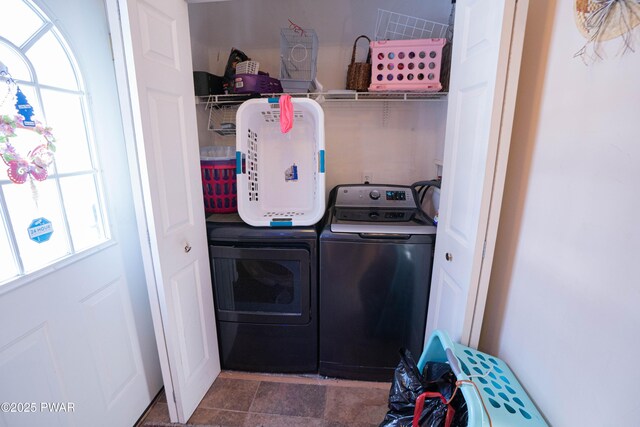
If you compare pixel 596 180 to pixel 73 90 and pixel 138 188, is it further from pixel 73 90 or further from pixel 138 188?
pixel 73 90

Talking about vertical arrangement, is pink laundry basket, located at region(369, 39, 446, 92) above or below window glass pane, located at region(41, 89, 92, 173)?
above

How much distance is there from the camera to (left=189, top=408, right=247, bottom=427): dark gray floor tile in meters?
1.42

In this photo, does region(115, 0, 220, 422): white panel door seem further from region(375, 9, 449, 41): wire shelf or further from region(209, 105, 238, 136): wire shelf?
region(375, 9, 449, 41): wire shelf

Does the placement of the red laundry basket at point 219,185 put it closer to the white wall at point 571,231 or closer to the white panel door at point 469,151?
the white panel door at point 469,151

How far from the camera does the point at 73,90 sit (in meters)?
1.07

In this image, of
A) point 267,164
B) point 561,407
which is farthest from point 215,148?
point 561,407

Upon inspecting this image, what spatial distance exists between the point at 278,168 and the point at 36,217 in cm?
112

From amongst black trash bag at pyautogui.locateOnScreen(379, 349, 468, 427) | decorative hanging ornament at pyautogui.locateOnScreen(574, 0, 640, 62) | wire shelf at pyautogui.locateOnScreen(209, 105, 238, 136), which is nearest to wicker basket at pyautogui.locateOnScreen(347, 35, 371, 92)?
wire shelf at pyautogui.locateOnScreen(209, 105, 238, 136)

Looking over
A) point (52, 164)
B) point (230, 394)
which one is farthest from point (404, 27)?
point (230, 394)

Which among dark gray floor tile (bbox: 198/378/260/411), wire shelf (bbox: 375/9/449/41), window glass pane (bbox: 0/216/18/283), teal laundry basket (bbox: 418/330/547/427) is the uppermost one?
wire shelf (bbox: 375/9/449/41)

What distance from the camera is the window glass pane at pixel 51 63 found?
95cm

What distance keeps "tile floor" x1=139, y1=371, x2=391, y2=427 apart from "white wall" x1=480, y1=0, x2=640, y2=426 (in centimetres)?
84

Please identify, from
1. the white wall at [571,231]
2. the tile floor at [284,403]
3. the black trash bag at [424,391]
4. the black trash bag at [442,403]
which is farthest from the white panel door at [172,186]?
the white wall at [571,231]

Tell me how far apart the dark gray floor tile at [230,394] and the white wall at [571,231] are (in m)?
1.32
